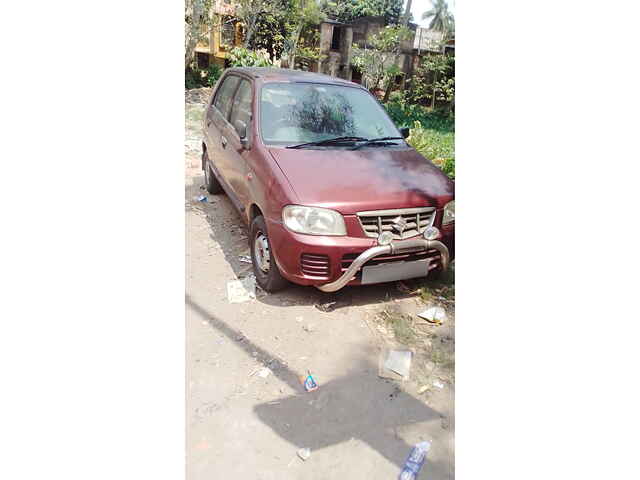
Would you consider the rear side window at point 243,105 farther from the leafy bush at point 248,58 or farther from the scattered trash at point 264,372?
the scattered trash at point 264,372

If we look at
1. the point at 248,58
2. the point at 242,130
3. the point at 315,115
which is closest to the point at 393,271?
the point at 315,115

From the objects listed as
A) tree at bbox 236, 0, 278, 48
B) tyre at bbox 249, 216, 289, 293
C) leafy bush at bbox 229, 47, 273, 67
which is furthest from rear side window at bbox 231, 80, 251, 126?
tyre at bbox 249, 216, 289, 293

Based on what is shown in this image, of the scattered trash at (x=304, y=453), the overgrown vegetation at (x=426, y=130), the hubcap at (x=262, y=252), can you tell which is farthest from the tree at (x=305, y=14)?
the scattered trash at (x=304, y=453)

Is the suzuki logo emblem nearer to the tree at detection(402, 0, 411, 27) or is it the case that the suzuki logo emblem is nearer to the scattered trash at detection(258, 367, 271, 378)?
the scattered trash at detection(258, 367, 271, 378)

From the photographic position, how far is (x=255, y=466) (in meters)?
1.69

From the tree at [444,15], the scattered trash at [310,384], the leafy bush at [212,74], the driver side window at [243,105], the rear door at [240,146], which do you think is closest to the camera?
the tree at [444,15]

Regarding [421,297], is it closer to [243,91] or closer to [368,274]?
[368,274]

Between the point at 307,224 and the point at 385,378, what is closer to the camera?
the point at 385,378

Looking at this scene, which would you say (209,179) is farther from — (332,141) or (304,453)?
(304,453)

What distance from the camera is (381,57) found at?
13.1ft

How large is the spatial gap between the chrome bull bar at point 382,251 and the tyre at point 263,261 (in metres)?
0.35

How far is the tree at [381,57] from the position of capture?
3500 millimetres
